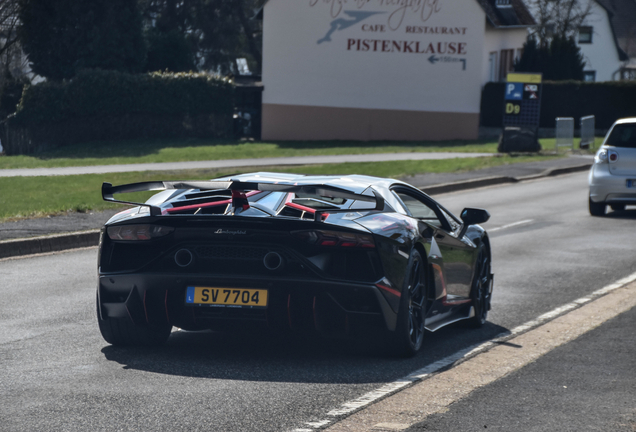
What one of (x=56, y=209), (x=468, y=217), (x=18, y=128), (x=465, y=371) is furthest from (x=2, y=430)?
(x=18, y=128)

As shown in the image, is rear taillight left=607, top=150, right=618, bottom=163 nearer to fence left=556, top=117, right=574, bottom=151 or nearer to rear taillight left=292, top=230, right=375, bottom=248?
rear taillight left=292, top=230, right=375, bottom=248

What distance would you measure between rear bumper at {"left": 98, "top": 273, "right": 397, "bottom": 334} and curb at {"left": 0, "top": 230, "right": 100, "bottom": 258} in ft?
20.2

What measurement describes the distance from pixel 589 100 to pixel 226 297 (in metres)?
40.2

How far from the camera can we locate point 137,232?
20.2ft

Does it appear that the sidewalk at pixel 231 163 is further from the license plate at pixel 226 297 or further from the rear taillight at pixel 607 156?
the license plate at pixel 226 297

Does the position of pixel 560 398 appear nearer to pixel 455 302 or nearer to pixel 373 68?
pixel 455 302

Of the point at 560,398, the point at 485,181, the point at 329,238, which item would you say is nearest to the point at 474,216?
the point at 329,238

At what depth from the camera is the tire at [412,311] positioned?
244 inches

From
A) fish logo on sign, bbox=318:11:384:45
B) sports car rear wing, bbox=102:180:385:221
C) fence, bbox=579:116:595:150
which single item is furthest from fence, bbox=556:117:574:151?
sports car rear wing, bbox=102:180:385:221

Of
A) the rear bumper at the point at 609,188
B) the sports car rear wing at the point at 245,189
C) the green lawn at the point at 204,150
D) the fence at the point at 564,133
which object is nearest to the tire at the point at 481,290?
the sports car rear wing at the point at 245,189

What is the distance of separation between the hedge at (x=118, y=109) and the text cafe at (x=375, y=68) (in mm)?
3195

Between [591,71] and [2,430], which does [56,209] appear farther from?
[591,71]

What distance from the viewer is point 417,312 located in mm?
6590

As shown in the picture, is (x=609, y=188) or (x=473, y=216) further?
(x=609, y=188)
